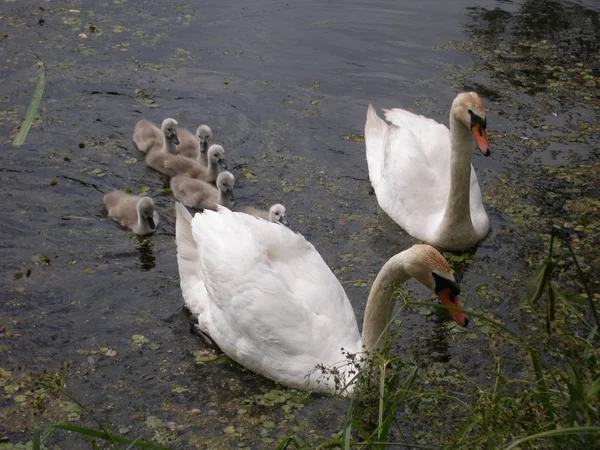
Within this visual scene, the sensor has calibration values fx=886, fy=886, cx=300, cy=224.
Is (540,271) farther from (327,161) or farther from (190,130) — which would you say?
(190,130)

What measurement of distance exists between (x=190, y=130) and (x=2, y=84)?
7.25 feet

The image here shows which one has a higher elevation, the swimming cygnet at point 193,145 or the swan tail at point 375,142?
the swan tail at point 375,142

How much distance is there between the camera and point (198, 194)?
847 centimetres

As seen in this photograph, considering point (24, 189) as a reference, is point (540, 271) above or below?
above

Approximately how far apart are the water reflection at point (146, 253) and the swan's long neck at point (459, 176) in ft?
8.53

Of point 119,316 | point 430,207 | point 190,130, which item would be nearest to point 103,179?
point 190,130

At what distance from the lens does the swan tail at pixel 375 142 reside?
8883 mm

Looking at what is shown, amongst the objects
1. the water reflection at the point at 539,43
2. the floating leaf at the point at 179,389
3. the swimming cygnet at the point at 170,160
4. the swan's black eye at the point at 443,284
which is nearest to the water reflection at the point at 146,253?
the swimming cygnet at the point at 170,160

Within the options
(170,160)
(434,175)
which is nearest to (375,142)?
(434,175)

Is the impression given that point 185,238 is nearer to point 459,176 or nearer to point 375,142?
point 459,176

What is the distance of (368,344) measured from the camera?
5.82m

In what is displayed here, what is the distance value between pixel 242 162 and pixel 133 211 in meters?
1.57

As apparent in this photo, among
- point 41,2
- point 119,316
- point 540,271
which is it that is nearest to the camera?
point 540,271

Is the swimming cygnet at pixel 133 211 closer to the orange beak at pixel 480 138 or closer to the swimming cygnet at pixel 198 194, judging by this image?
the swimming cygnet at pixel 198 194
